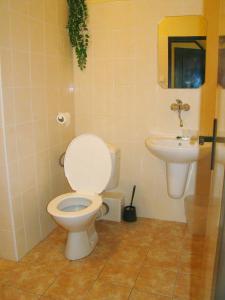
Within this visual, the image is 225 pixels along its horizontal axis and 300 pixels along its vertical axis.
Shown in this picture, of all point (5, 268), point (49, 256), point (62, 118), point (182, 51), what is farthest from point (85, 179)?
point (182, 51)

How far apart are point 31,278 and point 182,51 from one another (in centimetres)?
211

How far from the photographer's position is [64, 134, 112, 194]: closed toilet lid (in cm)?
224

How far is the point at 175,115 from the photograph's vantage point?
2527 millimetres

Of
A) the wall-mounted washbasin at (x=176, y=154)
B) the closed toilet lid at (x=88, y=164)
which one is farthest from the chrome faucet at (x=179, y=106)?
the closed toilet lid at (x=88, y=164)

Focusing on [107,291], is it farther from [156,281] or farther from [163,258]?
[163,258]

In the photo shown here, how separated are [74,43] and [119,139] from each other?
973 millimetres

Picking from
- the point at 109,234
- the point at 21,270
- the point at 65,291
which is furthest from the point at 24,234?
the point at 109,234

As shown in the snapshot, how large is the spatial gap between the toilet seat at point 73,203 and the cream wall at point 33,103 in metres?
0.22

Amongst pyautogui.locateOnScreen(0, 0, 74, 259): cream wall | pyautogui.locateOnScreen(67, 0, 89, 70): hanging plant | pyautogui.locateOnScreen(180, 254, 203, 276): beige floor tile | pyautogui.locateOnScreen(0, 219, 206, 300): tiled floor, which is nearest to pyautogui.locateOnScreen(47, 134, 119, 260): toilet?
pyautogui.locateOnScreen(0, 219, 206, 300): tiled floor

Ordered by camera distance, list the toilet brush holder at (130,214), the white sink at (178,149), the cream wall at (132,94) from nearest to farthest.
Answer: the white sink at (178,149), the cream wall at (132,94), the toilet brush holder at (130,214)

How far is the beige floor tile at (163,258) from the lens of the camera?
2053mm

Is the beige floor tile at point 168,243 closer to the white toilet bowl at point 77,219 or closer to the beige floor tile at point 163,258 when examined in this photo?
the beige floor tile at point 163,258

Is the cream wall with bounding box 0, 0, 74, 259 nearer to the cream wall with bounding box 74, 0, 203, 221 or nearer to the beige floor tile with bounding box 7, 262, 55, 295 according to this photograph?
the beige floor tile with bounding box 7, 262, 55, 295

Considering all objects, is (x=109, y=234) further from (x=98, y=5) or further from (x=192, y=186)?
(x=98, y=5)
